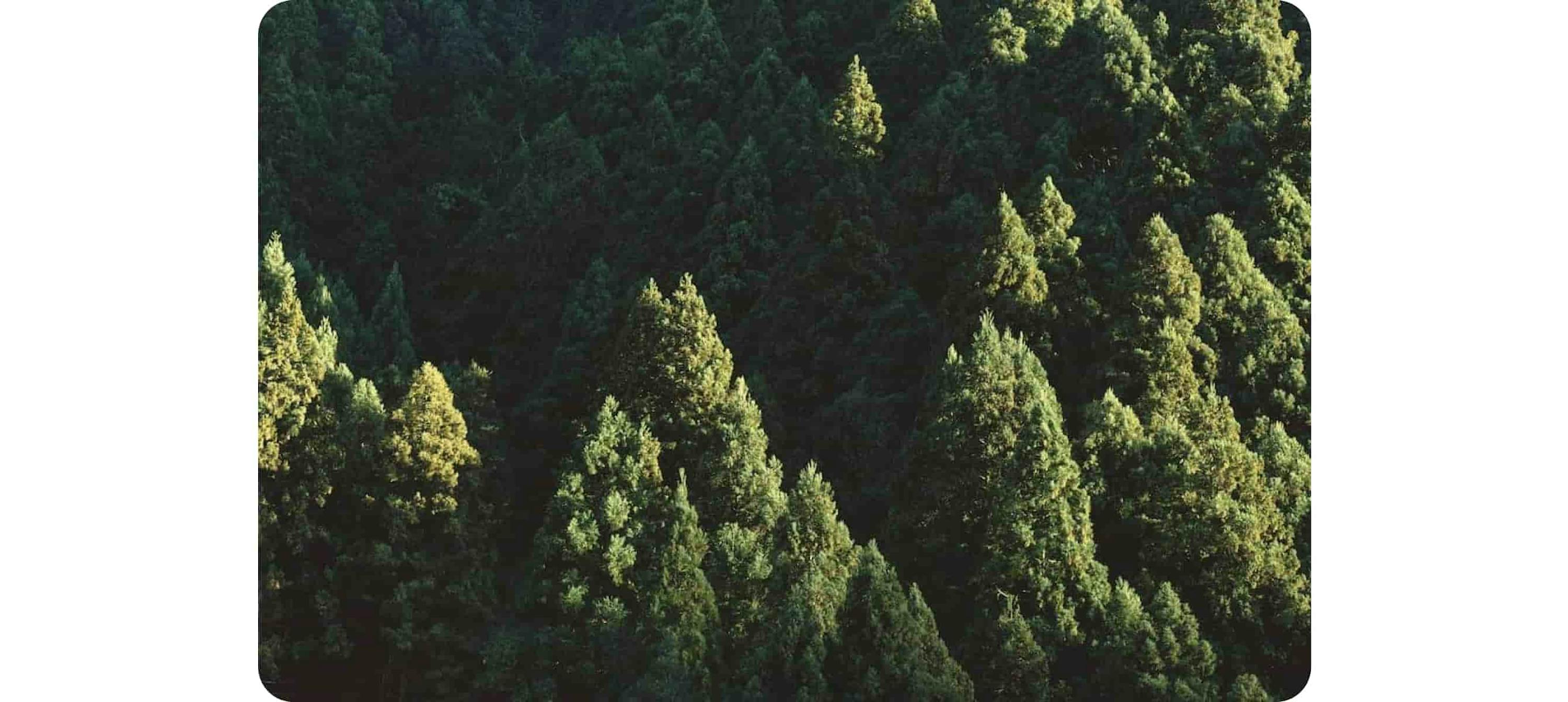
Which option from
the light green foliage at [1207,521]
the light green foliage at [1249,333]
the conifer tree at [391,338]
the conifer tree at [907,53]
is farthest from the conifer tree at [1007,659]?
the conifer tree at [391,338]

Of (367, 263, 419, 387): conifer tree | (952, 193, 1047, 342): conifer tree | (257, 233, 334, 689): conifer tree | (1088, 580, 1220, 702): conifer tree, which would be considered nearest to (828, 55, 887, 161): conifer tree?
(952, 193, 1047, 342): conifer tree

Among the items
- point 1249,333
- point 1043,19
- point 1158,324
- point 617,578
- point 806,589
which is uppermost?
point 1043,19

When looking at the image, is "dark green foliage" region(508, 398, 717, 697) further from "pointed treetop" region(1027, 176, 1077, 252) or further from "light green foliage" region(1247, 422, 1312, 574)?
"light green foliage" region(1247, 422, 1312, 574)

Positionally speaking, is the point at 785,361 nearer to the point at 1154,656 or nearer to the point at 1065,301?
the point at 1065,301

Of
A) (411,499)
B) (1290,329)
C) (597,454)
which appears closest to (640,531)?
(597,454)

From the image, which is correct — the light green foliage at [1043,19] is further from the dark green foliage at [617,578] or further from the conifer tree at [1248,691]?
the conifer tree at [1248,691]

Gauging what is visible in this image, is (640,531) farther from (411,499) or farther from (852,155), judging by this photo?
(852,155)

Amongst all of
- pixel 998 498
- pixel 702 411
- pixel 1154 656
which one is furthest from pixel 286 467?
pixel 1154 656
